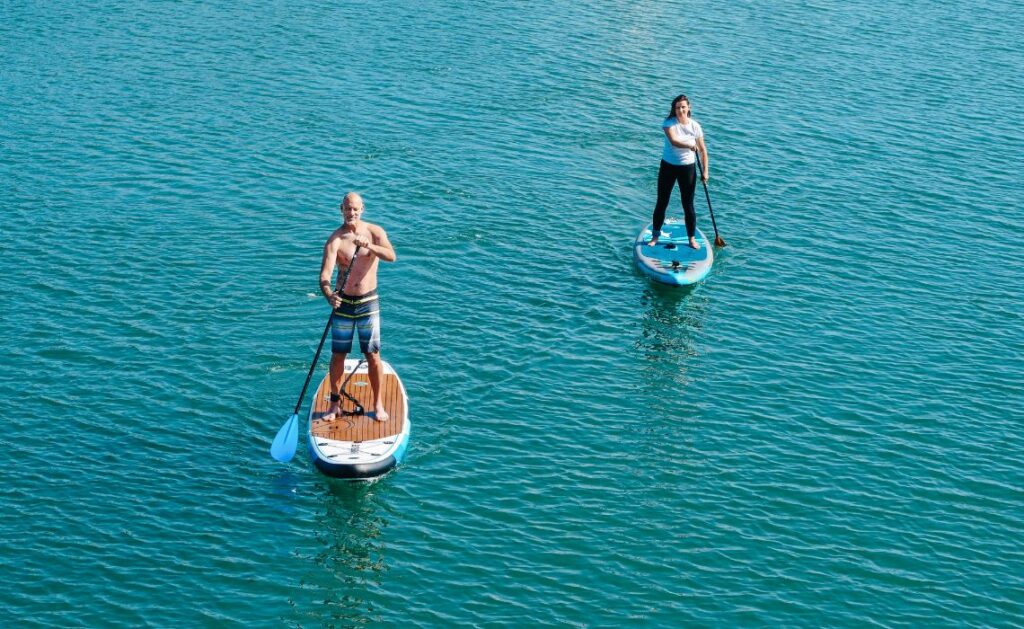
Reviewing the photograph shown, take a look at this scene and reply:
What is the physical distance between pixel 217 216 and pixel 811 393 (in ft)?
48.5

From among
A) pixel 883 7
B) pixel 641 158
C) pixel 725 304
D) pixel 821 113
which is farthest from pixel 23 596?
pixel 883 7

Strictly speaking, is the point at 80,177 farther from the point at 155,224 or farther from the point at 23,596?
the point at 23,596

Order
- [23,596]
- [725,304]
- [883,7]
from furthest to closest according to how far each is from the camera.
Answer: [883,7]
[725,304]
[23,596]

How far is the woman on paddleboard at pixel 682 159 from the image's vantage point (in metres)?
27.7

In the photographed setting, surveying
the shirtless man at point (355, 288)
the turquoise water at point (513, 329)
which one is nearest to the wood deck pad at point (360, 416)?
the shirtless man at point (355, 288)

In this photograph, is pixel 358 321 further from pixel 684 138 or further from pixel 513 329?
pixel 684 138

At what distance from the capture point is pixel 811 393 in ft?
80.6

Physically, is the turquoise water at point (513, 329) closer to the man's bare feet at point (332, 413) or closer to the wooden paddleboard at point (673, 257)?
the wooden paddleboard at point (673, 257)

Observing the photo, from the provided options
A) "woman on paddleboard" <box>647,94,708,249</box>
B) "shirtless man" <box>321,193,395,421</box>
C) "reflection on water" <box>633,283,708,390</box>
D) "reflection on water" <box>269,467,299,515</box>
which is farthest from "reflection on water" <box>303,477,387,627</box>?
"woman on paddleboard" <box>647,94,708,249</box>

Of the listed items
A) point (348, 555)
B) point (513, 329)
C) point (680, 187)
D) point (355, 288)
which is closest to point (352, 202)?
point (355, 288)

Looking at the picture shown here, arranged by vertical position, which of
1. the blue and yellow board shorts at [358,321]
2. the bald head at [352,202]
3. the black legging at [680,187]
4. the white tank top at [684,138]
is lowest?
the blue and yellow board shorts at [358,321]

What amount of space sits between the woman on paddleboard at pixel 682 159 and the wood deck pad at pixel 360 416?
8.75 metres

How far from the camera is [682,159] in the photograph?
92.7ft

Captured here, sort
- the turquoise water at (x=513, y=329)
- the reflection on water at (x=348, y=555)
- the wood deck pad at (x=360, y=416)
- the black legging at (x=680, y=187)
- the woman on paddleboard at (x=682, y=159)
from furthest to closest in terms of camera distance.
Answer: the black legging at (x=680, y=187)
the woman on paddleboard at (x=682, y=159)
the wood deck pad at (x=360, y=416)
the turquoise water at (x=513, y=329)
the reflection on water at (x=348, y=555)
